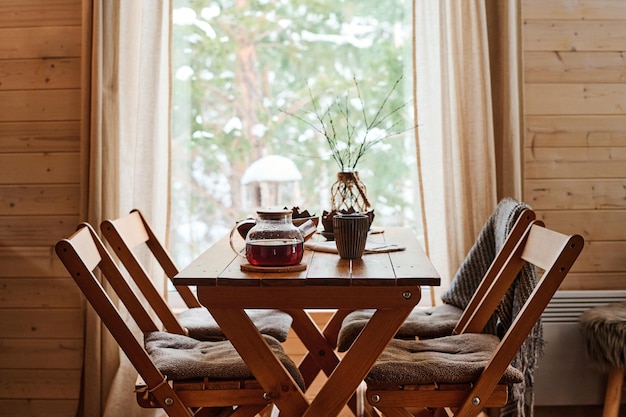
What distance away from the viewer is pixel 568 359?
3176mm

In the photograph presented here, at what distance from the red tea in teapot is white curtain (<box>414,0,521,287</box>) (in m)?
1.27

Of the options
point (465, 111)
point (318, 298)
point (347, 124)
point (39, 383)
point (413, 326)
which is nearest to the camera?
point (318, 298)

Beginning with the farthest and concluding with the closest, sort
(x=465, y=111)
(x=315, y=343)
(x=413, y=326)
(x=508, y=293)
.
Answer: (x=465, y=111), (x=315, y=343), (x=413, y=326), (x=508, y=293)

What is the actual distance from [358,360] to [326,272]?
0.83 feet

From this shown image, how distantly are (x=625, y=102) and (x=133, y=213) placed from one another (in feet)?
6.80

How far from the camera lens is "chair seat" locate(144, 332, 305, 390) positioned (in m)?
2.05

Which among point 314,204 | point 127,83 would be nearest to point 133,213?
point 127,83

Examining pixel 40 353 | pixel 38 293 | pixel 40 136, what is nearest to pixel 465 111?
pixel 40 136

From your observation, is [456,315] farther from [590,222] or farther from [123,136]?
[123,136]

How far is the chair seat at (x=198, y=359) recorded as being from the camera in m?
2.05

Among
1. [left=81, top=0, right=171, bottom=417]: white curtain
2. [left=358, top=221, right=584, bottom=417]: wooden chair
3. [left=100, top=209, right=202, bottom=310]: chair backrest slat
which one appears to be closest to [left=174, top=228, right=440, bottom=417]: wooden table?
[left=358, top=221, right=584, bottom=417]: wooden chair

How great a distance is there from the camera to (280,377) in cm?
200

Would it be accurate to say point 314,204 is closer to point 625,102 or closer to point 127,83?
point 127,83

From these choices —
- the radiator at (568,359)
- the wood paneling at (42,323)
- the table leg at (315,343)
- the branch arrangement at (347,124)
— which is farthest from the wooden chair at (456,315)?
the wood paneling at (42,323)
